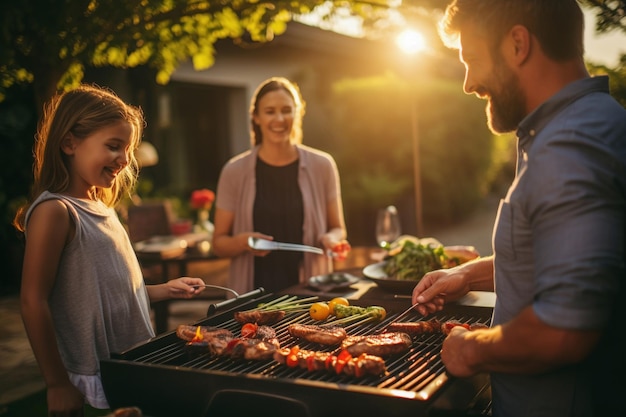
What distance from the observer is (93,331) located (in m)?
2.47

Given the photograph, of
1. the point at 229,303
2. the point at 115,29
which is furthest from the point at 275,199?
the point at 229,303

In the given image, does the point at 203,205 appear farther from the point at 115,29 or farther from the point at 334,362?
the point at 334,362

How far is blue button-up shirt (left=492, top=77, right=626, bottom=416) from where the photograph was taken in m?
1.45

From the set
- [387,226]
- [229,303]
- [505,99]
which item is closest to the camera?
[505,99]

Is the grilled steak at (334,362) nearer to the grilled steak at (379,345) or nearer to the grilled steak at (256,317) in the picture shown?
the grilled steak at (379,345)

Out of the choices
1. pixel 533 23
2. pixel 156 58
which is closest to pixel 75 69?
pixel 156 58

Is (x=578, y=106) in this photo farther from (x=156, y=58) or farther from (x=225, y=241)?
(x=156, y=58)

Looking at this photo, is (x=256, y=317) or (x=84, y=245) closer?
(x=84, y=245)

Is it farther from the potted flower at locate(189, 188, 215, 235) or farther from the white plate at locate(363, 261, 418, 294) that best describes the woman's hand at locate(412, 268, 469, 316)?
the potted flower at locate(189, 188, 215, 235)

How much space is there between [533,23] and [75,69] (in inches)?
148

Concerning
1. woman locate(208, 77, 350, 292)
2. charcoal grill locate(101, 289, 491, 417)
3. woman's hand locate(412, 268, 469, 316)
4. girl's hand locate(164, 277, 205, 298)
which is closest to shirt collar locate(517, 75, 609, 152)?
charcoal grill locate(101, 289, 491, 417)

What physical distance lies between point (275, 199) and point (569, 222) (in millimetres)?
3190

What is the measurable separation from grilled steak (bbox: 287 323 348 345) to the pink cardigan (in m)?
1.98

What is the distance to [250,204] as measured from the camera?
4.41 metres
